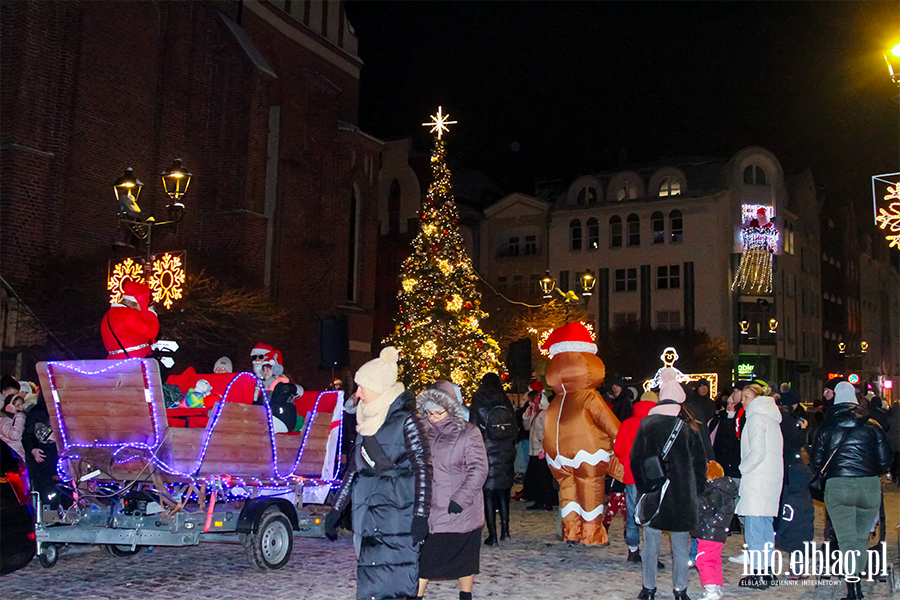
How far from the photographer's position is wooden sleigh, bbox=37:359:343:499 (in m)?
7.45

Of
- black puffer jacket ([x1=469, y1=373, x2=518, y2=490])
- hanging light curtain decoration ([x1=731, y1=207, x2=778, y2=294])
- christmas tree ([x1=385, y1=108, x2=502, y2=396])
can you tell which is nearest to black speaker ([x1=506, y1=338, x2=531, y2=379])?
christmas tree ([x1=385, y1=108, x2=502, y2=396])

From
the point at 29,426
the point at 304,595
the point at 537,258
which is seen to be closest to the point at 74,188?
the point at 29,426

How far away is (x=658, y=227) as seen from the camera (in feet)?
165

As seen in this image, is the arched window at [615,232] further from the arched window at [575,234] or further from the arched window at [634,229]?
the arched window at [575,234]

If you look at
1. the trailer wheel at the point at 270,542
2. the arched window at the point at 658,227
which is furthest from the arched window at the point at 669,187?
the trailer wheel at the point at 270,542

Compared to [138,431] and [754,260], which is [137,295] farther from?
[754,260]

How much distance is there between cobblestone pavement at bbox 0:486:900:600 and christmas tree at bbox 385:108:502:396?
15.2m

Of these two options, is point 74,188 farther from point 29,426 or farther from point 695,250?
point 695,250

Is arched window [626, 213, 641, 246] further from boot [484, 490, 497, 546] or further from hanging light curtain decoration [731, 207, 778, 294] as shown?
boot [484, 490, 497, 546]

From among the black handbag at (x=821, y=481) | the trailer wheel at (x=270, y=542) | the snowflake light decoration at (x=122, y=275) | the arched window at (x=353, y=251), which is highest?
the arched window at (x=353, y=251)

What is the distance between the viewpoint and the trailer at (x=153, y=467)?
7520 mm

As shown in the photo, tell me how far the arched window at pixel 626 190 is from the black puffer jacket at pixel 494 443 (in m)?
42.8

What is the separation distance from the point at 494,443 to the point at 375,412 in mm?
4642

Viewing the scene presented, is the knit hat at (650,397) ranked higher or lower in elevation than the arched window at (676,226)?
lower
